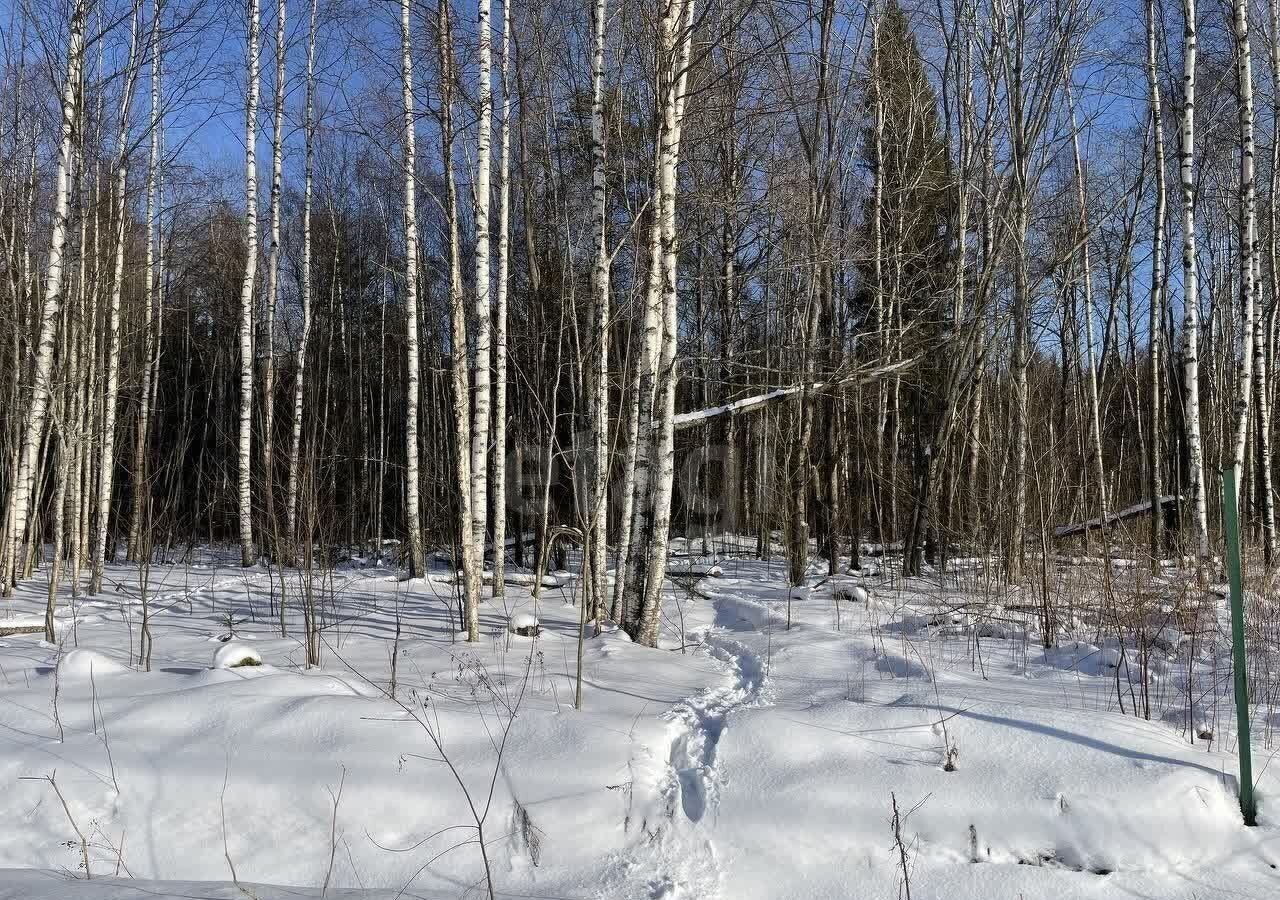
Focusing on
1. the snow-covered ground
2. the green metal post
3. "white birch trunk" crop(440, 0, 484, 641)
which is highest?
"white birch trunk" crop(440, 0, 484, 641)

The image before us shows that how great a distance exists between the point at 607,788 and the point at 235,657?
2602mm

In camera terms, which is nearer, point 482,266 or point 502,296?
point 482,266

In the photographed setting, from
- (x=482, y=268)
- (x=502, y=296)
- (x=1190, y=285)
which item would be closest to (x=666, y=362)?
(x=482, y=268)

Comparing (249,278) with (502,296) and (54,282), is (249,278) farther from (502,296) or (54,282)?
(502,296)

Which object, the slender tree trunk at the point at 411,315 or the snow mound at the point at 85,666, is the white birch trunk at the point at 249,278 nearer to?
the slender tree trunk at the point at 411,315

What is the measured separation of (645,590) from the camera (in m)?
5.71

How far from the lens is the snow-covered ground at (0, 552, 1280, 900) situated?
9.04 feet

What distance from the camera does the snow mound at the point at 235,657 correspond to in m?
4.45

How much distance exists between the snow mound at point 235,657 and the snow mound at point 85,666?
0.54m

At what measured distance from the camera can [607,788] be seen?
124 inches

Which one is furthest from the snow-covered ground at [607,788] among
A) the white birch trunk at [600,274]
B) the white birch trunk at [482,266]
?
the white birch trunk at [482,266]

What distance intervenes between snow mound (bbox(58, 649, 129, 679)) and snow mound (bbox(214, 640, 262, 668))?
1.78 ft

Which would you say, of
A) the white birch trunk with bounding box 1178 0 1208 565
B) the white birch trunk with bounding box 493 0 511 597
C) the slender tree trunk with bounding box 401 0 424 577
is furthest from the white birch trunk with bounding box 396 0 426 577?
the white birch trunk with bounding box 1178 0 1208 565

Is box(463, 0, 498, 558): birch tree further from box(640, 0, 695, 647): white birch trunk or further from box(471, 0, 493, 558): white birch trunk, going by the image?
box(640, 0, 695, 647): white birch trunk
